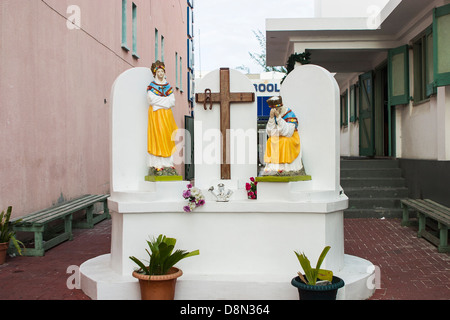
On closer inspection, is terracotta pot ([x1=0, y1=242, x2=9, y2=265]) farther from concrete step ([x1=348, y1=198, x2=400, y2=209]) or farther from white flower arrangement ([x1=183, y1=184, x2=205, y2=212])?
concrete step ([x1=348, y1=198, x2=400, y2=209])

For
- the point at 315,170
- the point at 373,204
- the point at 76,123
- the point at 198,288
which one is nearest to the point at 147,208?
the point at 198,288

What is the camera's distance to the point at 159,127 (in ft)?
20.7

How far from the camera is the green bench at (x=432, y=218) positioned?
747cm

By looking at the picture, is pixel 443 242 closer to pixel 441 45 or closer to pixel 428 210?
pixel 428 210

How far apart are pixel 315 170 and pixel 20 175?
15.4 ft

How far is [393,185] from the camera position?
11664 millimetres

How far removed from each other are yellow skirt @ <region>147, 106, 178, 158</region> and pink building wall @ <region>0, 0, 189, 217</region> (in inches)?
101

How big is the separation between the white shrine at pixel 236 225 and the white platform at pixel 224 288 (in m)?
0.01

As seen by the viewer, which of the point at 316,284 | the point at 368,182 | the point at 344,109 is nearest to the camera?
the point at 316,284

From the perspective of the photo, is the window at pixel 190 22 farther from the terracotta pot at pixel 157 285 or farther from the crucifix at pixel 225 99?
the terracotta pot at pixel 157 285

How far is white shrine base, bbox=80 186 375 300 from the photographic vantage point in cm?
543

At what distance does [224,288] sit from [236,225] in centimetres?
71

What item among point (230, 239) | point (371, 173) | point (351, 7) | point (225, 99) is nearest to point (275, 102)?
point (225, 99)

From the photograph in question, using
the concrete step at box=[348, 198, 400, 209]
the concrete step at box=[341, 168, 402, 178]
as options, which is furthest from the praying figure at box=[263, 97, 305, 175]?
the concrete step at box=[341, 168, 402, 178]
